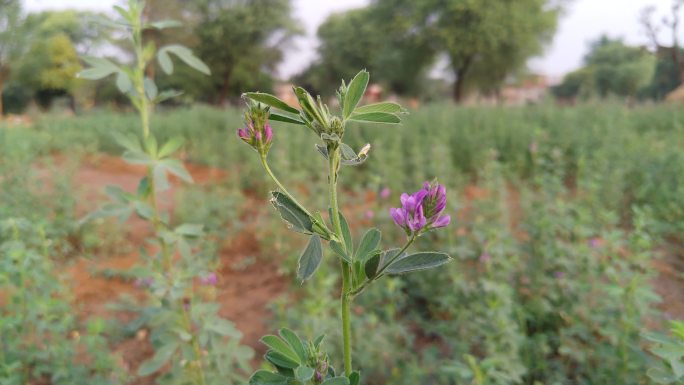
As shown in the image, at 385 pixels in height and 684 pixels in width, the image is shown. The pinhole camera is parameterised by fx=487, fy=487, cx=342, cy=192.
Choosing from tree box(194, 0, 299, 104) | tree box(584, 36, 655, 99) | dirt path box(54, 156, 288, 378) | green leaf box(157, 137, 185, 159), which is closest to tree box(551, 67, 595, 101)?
tree box(584, 36, 655, 99)

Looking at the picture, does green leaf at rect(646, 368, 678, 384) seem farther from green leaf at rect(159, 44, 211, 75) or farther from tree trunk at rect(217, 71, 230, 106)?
tree trunk at rect(217, 71, 230, 106)

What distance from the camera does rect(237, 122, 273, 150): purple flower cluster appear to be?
0.58 meters

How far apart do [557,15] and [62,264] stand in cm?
2451

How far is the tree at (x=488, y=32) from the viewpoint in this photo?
19656 mm

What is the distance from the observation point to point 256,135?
0.58 meters

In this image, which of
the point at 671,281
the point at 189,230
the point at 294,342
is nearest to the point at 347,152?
the point at 294,342

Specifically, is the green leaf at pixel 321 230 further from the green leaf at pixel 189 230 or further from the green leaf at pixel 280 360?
the green leaf at pixel 189 230

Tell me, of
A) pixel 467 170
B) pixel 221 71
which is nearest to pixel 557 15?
pixel 221 71

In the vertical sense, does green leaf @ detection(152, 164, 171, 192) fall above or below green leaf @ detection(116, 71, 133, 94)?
below

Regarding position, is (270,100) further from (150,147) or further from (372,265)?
(150,147)

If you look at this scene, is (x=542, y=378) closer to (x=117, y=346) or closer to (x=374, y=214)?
(x=374, y=214)

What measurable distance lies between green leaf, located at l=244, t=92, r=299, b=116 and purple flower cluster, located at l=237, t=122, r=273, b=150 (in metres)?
0.03

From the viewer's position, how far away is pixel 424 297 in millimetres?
2566

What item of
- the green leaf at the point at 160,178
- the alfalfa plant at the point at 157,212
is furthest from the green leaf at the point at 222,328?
the green leaf at the point at 160,178
